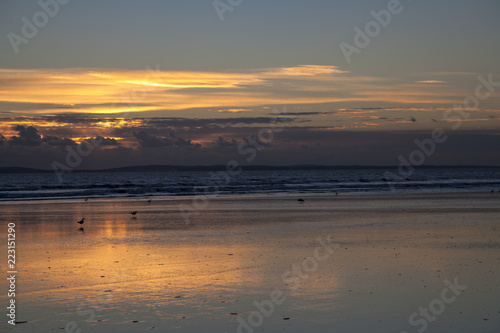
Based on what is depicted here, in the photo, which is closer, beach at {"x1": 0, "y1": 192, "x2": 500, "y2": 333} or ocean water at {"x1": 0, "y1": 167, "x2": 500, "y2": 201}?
beach at {"x1": 0, "y1": 192, "x2": 500, "y2": 333}

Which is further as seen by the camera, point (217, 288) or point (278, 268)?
point (278, 268)

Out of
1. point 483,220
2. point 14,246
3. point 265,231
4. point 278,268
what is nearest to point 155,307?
point 278,268

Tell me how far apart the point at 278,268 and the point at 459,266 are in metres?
4.22

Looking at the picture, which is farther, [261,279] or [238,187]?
[238,187]

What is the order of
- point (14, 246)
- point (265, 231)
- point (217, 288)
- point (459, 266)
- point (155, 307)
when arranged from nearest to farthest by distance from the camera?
point (155, 307) < point (217, 288) < point (459, 266) < point (14, 246) < point (265, 231)

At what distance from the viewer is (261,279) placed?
11.8 metres

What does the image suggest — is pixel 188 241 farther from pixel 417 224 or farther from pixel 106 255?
pixel 417 224

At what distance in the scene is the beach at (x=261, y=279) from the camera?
894 cm

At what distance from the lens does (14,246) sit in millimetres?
17141

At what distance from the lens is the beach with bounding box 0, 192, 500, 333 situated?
29.3 ft

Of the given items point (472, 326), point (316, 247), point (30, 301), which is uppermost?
point (316, 247)

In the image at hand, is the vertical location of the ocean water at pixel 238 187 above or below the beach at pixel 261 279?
above

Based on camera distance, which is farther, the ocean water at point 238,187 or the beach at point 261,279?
the ocean water at point 238,187

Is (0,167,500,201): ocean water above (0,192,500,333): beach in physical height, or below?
above
